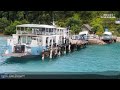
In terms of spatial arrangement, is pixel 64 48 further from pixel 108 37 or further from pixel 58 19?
pixel 108 37

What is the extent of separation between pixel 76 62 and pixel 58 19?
0.49 metres

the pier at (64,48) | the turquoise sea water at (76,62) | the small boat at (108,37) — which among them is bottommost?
the turquoise sea water at (76,62)

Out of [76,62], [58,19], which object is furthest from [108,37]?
[58,19]

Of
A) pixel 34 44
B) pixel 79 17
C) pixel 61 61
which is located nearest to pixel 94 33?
pixel 79 17

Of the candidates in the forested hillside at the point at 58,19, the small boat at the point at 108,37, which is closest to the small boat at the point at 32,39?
the forested hillside at the point at 58,19

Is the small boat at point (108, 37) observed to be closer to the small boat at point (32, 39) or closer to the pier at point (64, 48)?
the pier at point (64, 48)

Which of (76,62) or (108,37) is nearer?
(76,62)

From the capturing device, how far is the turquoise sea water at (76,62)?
2.76 m

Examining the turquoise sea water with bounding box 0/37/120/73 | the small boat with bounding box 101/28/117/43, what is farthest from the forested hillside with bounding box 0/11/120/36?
the turquoise sea water with bounding box 0/37/120/73

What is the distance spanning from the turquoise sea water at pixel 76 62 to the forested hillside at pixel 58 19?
16 centimetres

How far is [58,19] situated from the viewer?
2895 millimetres

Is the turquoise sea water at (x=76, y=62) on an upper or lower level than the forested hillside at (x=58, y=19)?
lower
